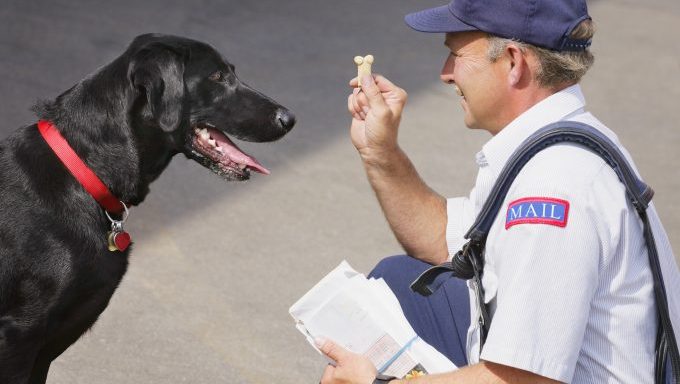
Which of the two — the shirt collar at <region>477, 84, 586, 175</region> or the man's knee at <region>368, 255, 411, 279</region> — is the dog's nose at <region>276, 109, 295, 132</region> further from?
the shirt collar at <region>477, 84, 586, 175</region>

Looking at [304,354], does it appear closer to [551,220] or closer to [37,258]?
[37,258]

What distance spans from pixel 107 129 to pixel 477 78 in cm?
115

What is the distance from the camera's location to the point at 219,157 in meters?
3.29

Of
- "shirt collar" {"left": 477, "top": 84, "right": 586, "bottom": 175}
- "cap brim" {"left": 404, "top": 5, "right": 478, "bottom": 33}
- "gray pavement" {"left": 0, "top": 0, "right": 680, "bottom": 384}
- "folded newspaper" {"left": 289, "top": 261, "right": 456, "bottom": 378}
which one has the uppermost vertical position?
"cap brim" {"left": 404, "top": 5, "right": 478, "bottom": 33}

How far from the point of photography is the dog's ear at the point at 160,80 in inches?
121

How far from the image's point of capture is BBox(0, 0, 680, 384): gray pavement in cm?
397

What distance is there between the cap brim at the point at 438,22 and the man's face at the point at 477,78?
3cm

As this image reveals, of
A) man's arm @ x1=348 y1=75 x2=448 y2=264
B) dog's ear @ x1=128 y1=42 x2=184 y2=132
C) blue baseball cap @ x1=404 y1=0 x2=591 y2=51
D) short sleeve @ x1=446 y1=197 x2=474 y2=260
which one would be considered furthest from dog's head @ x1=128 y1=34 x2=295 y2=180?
blue baseball cap @ x1=404 y1=0 x2=591 y2=51

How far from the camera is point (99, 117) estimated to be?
307 centimetres

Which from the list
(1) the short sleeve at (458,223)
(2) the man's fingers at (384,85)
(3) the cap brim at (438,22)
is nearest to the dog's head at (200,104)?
(2) the man's fingers at (384,85)

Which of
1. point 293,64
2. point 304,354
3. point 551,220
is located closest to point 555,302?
point 551,220

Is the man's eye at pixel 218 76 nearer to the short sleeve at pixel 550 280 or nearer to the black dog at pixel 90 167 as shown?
the black dog at pixel 90 167

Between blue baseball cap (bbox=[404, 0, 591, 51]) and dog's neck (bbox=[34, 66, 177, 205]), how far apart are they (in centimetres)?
109

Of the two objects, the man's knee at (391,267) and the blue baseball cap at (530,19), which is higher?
the blue baseball cap at (530,19)
